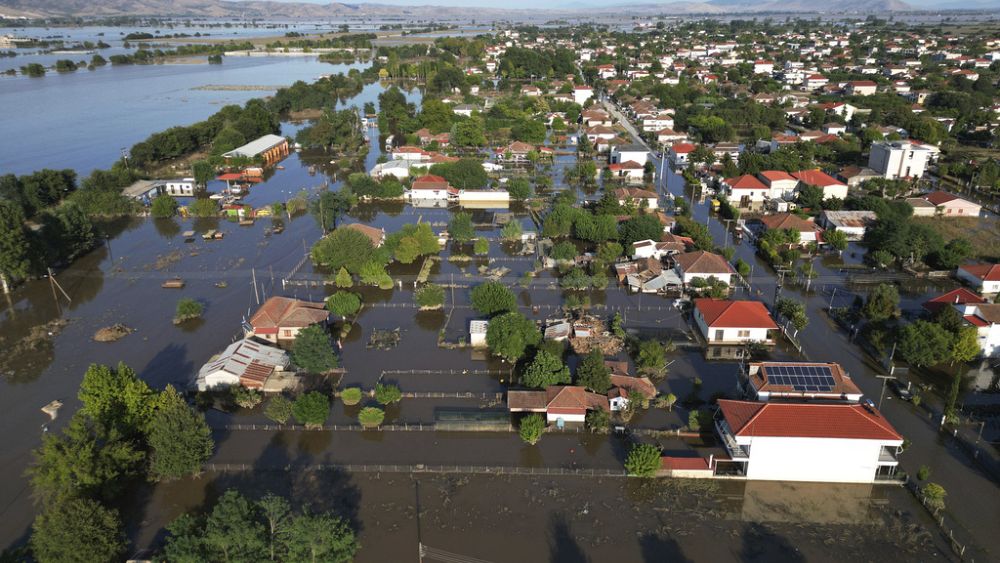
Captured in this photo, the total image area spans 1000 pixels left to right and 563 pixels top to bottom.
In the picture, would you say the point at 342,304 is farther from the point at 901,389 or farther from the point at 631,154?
the point at 631,154

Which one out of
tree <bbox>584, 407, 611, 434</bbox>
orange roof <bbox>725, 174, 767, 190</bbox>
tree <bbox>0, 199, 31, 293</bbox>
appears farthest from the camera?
orange roof <bbox>725, 174, 767, 190</bbox>

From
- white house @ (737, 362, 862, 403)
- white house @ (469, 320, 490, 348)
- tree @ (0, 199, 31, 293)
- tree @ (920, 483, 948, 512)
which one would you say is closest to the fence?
white house @ (737, 362, 862, 403)

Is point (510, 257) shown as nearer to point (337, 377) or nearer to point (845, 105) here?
point (337, 377)

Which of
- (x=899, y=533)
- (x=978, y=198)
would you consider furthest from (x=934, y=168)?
(x=899, y=533)

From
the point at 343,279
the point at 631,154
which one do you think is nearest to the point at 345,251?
the point at 343,279

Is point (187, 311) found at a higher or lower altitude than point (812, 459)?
lower

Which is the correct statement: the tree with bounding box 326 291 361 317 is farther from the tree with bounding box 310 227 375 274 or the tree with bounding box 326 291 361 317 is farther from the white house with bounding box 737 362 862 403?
the white house with bounding box 737 362 862 403
